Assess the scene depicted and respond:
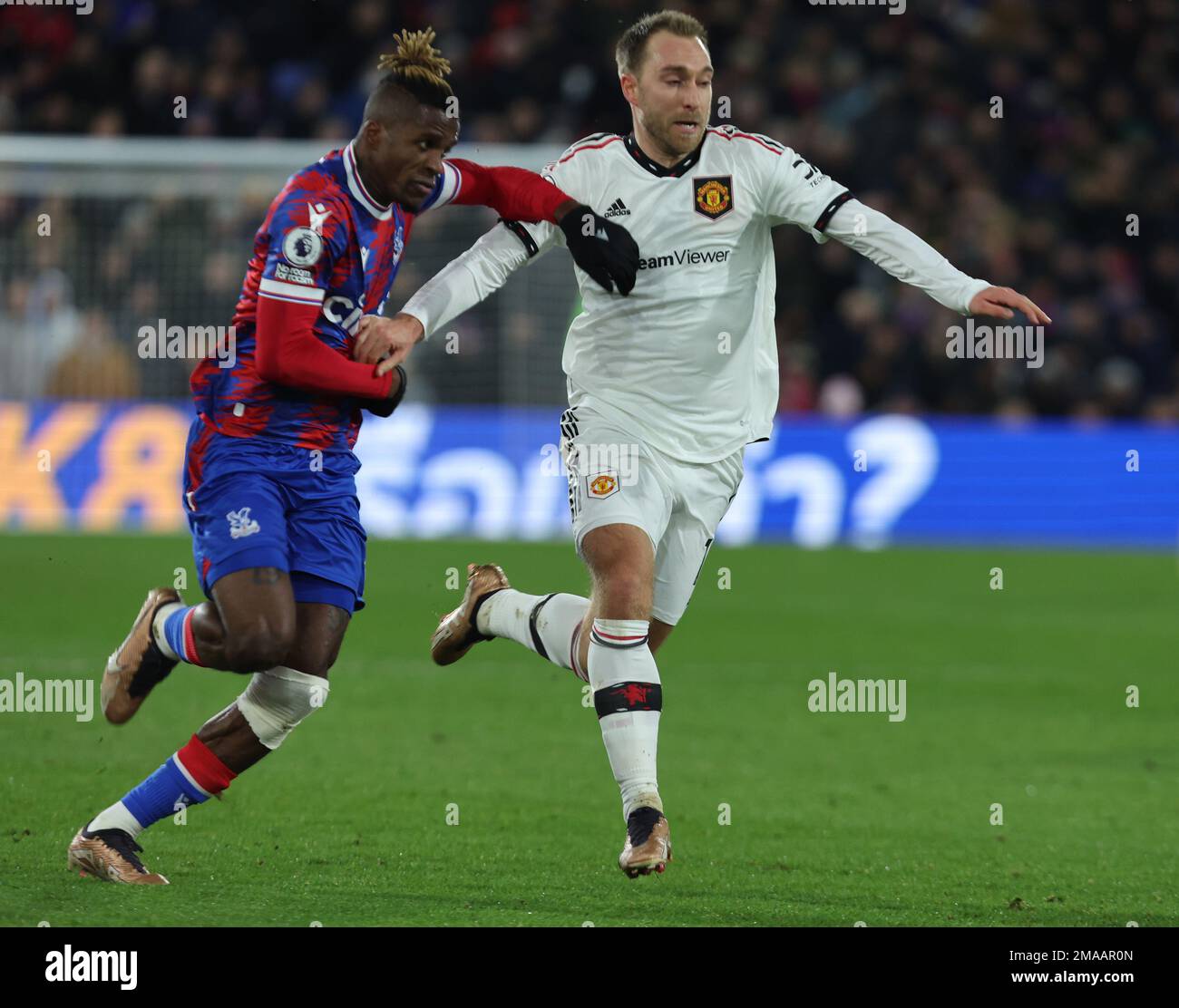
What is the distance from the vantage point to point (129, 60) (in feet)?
63.5

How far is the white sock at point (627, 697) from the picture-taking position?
18.3ft

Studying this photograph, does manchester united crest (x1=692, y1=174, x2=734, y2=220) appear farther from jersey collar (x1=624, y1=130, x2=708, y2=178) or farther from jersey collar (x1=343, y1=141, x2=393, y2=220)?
jersey collar (x1=343, y1=141, x2=393, y2=220)

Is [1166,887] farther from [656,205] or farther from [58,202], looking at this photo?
[58,202]

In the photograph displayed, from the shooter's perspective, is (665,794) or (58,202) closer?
(665,794)

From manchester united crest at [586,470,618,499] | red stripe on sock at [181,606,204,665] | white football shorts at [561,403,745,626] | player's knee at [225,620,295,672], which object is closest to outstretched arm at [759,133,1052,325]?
white football shorts at [561,403,745,626]

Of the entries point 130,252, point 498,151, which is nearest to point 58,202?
point 130,252

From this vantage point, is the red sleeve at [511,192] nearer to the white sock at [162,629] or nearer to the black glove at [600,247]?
the black glove at [600,247]

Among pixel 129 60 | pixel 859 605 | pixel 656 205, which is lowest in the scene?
pixel 859 605

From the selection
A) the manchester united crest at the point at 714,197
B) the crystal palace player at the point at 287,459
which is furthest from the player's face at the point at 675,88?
the crystal palace player at the point at 287,459

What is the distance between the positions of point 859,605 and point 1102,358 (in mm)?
6714

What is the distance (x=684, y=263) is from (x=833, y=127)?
13.8 metres

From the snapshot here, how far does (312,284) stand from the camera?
5.35 m

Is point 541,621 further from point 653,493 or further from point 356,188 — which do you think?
point 356,188

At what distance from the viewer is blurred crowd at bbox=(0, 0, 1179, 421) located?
1714cm
